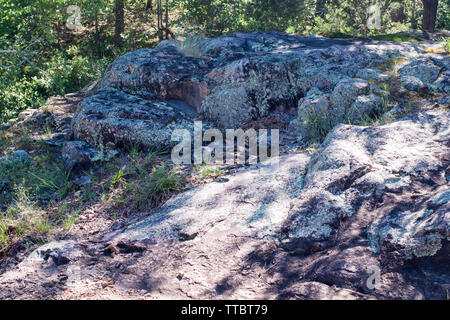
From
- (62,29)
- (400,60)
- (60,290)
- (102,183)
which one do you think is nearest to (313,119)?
(400,60)

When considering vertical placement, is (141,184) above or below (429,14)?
below

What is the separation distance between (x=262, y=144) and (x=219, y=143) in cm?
56

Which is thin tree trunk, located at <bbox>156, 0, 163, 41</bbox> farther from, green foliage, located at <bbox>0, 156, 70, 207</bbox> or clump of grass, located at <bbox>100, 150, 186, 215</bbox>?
clump of grass, located at <bbox>100, 150, 186, 215</bbox>

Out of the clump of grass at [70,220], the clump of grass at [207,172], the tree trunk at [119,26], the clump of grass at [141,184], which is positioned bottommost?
the clump of grass at [70,220]

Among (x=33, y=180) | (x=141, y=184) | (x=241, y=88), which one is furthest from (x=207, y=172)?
(x=33, y=180)

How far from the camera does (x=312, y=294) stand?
241 cm

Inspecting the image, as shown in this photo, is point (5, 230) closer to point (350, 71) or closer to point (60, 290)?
point (60, 290)

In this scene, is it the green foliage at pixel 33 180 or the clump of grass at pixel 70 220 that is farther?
the green foliage at pixel 33 180

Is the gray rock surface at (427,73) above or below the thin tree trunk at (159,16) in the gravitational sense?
below

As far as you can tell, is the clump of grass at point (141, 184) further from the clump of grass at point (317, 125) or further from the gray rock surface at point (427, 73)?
the gray rock surface at point (427, 73)

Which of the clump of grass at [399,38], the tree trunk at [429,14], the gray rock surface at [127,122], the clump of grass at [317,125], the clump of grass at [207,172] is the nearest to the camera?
the clump of grass at [207,172]

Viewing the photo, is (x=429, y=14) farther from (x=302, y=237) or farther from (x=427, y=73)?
(x=302, y=237)

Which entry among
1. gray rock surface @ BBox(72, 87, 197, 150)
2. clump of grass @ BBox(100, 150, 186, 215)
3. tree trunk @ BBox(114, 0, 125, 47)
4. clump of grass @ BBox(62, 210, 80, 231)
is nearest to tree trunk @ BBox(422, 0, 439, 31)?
gray rock surface @ BBox(72, 87, 197, 150)

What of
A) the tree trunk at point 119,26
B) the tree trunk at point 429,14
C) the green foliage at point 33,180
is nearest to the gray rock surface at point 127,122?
the green foliage at point 33,180
